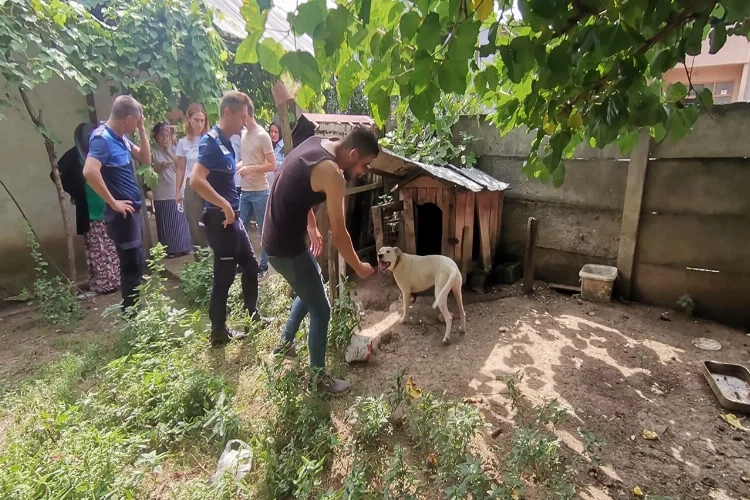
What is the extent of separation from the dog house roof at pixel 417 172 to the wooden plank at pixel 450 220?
203mm

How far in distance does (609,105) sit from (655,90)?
0.45 meters

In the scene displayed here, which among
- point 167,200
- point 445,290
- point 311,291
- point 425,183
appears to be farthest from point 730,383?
point 167,200

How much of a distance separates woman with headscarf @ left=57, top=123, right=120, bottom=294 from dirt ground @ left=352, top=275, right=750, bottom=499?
3000 mm

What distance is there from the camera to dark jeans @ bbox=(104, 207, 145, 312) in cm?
360

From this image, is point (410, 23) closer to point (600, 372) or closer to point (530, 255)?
point (600, 372)

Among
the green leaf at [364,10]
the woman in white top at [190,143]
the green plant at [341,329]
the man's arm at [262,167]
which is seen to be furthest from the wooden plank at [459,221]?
the green leaf at [364,10]

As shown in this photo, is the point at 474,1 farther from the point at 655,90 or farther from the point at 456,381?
the point at 456,381

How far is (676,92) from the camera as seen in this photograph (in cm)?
180

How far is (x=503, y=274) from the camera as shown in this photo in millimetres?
5066

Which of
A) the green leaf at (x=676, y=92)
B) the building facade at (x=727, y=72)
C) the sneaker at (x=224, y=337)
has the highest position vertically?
the building facade at (x=727, y=72)

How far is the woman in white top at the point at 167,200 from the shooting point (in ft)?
18.1

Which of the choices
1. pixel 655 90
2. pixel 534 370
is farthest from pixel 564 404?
pixel 655 90

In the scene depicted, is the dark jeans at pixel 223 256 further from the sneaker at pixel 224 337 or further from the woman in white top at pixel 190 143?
the woman in white top at pixel 190 143

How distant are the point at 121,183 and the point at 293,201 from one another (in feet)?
6.68
